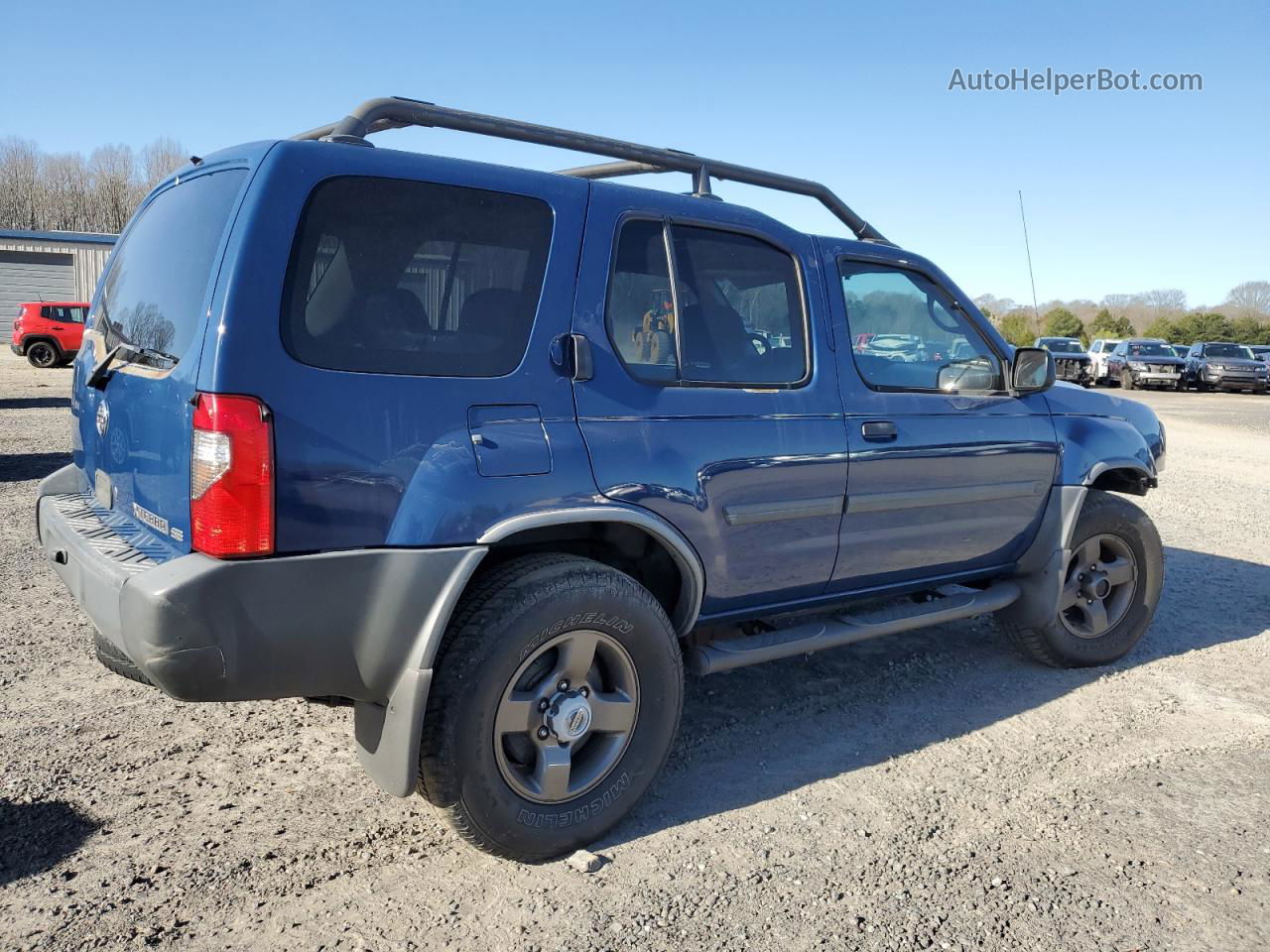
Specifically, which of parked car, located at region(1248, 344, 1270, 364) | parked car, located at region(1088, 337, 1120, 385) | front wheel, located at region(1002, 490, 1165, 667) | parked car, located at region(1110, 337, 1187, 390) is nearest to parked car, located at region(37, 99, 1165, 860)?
front wheel, located at region(1002, 490, 1165, 667)

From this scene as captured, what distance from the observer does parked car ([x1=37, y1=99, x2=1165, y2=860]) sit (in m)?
2.44

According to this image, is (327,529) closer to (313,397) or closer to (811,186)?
(313,397)

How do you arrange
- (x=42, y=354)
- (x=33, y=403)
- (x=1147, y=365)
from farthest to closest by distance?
1. (x=1147, y=365)
2. (x=42, y=354)
3. (x=33, y=403)

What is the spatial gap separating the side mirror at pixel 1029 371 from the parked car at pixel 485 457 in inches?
22.3

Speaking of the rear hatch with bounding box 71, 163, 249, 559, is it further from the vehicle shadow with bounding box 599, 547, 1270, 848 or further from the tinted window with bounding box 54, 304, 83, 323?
the tinted window with bounding box 54, 304, 83, 323

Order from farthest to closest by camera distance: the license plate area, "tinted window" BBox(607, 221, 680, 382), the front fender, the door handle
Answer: the front fender < the door handle < "tinted window" BBox(607, 221, 680, 382) < the license plate area

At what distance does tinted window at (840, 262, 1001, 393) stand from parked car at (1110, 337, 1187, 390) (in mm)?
30390

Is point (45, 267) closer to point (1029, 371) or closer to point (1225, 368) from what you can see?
point (1029, 371)

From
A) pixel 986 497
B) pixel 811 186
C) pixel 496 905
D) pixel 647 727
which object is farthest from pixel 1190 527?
pixel 496 905

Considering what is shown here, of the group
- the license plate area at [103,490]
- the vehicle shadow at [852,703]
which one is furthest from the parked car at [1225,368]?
the license plate area at [103,490]

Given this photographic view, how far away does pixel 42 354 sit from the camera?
23.4 meters

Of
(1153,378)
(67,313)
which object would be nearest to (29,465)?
(67,313)

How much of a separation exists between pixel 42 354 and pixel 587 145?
24594mm

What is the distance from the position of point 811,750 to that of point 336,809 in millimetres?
1739
